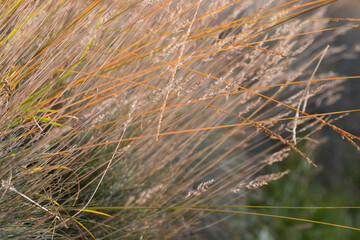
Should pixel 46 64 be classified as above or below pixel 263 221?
above

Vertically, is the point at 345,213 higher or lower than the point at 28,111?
lower

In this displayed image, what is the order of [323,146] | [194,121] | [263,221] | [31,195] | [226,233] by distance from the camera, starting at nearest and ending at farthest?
[31,195]
[194,121]
[226,233]
[263,221]
[323,146]

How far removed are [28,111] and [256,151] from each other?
1929 millimetres

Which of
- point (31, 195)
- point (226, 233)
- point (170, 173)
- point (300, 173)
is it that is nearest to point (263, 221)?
point (226, 233)

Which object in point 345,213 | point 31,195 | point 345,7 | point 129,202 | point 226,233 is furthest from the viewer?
point 345,7

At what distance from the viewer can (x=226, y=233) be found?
2188mm

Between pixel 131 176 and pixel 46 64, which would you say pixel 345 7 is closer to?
pixel 131 176

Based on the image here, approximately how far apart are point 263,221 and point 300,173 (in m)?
0.54

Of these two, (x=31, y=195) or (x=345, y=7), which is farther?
(x=345, y=7)

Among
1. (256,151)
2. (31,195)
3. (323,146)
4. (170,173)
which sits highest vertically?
(31,195)

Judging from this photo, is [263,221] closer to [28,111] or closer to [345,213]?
[345,213]

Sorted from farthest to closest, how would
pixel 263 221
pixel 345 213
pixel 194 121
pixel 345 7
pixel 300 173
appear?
1. pixel 345 7
2. pixel 300 173
3. pixel 345 213
4. pixel 263 221
5. pixel 194 121

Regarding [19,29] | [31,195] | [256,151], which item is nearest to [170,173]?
[31,195]

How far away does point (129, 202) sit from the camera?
5.46 feet
